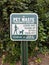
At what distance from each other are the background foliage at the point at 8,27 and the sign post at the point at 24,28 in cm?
226

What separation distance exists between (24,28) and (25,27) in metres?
0.02

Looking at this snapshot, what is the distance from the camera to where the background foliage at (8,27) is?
6024 millimetres

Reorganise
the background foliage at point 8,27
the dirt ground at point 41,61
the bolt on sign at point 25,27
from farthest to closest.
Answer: the background foliage at point 8,27 < the dirt ground at point 41,61 < the bolt on sign at point 25,27

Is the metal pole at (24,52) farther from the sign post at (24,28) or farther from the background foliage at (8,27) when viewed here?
the background foliage at (8,27)

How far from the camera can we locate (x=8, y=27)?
20.5 ft

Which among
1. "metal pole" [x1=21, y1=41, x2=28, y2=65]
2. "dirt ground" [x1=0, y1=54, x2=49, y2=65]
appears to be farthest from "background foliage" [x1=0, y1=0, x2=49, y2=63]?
"metal pole" [x1=21, y1=41, x2=28, y2=65]

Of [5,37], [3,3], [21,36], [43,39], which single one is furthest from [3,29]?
[21,36]

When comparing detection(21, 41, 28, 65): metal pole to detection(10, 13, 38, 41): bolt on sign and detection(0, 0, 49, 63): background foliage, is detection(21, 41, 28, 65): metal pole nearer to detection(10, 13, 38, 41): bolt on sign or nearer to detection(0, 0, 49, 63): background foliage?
detection(10, 13, 38, 41): bolt on sign

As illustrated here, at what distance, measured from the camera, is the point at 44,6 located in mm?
6828

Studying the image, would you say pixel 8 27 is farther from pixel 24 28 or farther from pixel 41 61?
pixel 24 28

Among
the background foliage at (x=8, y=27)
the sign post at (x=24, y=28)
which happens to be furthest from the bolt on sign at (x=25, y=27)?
the background foliage at (x=8, y=27)

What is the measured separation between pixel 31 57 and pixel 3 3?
1.53 meters

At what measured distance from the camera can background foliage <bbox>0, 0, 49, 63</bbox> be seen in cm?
602

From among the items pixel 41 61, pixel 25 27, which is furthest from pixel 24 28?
pixel 41 61
